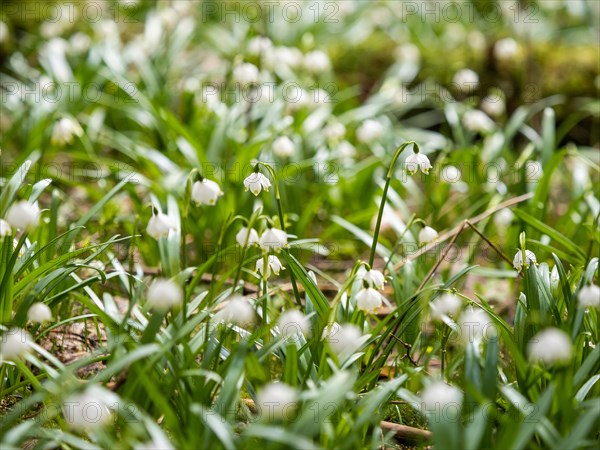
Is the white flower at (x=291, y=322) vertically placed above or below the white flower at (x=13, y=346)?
below

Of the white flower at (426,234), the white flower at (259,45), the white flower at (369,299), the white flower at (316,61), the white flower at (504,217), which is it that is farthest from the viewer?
the white flower at (316,61)

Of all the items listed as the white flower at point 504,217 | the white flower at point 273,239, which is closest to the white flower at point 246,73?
the white flower at point 504,217

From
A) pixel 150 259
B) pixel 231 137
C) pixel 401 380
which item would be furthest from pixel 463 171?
pixel 401 380

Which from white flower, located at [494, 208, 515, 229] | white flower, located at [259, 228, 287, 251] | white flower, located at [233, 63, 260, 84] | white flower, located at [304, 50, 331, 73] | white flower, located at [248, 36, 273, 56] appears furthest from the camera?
white flower, located at [304, 50, 331, 73]

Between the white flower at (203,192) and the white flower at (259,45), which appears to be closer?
the white flower at (203,192)

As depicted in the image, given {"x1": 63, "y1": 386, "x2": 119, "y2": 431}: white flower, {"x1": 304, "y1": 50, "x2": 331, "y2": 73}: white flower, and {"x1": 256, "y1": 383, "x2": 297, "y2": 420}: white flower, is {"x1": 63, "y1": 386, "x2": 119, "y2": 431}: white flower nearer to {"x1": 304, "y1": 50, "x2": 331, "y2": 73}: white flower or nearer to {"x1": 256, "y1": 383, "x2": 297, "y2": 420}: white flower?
{"x1": 256, "y1": 383, "x2": 297, "y2": 420}: white flower

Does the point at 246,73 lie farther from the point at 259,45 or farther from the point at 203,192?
the point at 203,192

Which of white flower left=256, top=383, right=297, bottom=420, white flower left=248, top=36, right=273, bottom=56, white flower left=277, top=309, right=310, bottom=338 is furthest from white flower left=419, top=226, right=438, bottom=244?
white flower left=248, top=36, right=273, bottom=56

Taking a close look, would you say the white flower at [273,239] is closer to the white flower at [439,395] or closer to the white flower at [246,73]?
the white flower at [439,395]
